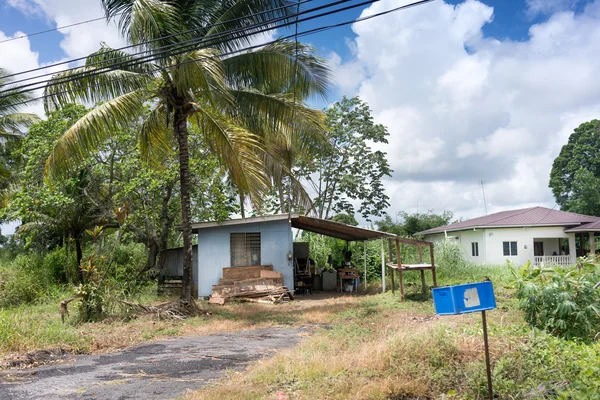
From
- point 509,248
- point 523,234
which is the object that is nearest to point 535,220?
point 523,234

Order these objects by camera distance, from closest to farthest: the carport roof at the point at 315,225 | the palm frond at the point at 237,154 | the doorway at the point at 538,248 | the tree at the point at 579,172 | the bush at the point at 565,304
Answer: the bush at the point at 565,304
the palm frond at the point at 237,154
the carport roof at the point at 315,225
the doorway at the point at 538,248
the tree at the point at 579,172

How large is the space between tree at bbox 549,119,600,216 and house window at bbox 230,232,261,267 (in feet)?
95.9

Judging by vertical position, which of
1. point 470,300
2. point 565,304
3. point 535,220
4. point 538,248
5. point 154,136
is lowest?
point 565,304

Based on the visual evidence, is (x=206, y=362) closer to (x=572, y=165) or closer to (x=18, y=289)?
(x=18, y=289)

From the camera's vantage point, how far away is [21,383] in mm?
6754

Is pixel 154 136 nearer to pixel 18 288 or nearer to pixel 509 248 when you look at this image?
pixel 18 288

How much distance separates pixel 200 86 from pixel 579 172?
3495cm

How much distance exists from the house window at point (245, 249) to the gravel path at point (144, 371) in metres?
7.12

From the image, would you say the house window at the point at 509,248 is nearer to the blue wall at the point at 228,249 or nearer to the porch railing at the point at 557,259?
the porch railing at the point at 557,259

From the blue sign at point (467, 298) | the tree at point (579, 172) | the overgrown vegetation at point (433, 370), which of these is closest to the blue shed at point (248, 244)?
the overgrown vegetation at point (433, 370)

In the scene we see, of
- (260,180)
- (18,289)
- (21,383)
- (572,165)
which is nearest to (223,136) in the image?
(260,180)

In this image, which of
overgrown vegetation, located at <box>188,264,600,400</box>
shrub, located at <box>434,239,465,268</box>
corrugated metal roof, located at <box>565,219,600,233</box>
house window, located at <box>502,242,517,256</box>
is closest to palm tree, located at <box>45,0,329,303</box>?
overgrown vegetation, located at <box>188,264,600,400</box>

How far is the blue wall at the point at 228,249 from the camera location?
1678 cm

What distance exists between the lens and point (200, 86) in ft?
36.6
